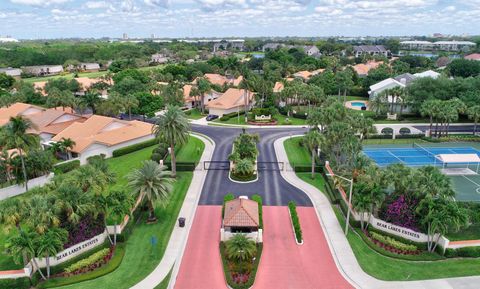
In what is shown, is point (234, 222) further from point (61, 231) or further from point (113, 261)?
point (61, 231)

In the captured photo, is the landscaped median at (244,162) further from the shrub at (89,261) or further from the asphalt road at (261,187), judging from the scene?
the shrub at (89,261)

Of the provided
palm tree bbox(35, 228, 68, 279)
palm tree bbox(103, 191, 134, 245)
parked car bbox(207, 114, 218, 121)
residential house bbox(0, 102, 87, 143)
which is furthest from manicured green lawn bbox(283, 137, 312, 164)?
residential house bbox(0, 102, 87, 143)

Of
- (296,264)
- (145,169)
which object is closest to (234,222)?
(296,264)

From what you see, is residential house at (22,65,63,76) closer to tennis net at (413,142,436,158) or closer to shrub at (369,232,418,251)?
tennis net at (413,142,436,158)

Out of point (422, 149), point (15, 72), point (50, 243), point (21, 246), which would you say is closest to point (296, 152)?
point (422, 149)

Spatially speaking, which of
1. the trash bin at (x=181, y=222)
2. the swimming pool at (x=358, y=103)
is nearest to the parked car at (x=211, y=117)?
the swimming pool at (x=358, y=103)

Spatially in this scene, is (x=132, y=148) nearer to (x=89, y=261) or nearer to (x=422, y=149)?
(x=89, y=261)
